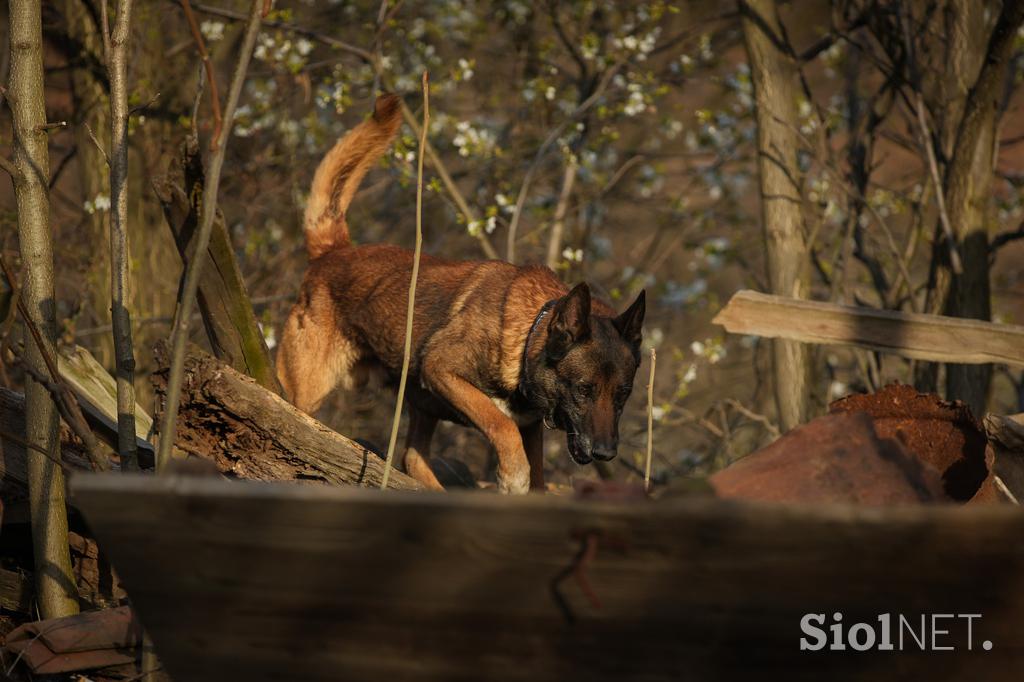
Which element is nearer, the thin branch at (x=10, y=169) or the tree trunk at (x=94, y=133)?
the thin branch at (x=10, y=169)

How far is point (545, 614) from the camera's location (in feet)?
6.39

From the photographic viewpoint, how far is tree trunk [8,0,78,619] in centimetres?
357

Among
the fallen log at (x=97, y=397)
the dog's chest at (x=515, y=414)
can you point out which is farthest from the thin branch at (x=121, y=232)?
the dog's chest at (x=515, y=414)

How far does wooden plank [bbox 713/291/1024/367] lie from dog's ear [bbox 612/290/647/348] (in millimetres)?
1111

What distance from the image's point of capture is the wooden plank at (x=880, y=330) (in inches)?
158

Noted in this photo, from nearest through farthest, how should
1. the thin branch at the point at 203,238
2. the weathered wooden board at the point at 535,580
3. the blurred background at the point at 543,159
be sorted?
the weathered wooden board at the point at 535,580 < the thin branch at the point at 203,238 < the blurred background at the point at 543,159

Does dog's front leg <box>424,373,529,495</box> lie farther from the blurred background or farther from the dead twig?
the blurred background

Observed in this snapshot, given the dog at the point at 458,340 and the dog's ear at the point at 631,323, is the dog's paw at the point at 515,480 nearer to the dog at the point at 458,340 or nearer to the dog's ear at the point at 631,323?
the dog at the point at 458,340

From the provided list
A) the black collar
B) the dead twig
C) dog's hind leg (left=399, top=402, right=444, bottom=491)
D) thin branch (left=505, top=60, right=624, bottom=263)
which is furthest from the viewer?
thin branch (left=505, top=60, right=624, bottom=263)

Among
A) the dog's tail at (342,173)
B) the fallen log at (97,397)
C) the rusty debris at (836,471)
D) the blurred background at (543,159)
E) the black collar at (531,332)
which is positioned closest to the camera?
the rusty debris at (836,471)

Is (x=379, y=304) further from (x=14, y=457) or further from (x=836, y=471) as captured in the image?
(x=836, y=471)

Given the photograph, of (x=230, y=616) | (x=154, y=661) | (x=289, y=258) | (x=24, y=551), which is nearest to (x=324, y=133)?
(x=289, y=258)

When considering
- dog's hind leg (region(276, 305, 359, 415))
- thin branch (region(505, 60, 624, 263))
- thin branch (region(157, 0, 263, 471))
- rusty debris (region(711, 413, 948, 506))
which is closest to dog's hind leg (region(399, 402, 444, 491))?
dog's hind leg (region(276, 305, 359, 415))

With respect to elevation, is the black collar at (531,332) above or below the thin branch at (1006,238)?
below
